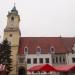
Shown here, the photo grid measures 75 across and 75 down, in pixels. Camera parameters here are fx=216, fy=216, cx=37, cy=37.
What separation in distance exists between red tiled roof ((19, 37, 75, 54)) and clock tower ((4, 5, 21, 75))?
5.76 feet

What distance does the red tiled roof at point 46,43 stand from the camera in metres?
53.3

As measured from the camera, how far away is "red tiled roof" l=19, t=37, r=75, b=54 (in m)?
53.3

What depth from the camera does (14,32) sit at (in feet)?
178

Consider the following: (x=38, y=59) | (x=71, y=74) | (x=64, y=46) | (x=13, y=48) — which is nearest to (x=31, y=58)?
(x=38, y=59)

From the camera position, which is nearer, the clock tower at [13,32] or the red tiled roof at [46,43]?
the clock tower at [13,32]

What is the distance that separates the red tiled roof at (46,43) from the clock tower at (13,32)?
176 cm

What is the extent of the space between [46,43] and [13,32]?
898 centimetres

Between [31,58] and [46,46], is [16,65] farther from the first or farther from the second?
[46,46]

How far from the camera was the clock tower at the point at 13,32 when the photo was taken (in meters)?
52.1

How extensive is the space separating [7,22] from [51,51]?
45.0 feet

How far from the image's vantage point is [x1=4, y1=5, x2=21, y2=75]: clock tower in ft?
171

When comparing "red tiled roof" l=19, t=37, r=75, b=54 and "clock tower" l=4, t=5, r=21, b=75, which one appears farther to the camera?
"red tiled roof" l=19, t=37, r=75, b=54

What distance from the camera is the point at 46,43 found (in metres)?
55.9

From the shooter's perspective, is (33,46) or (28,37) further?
(28,37)
